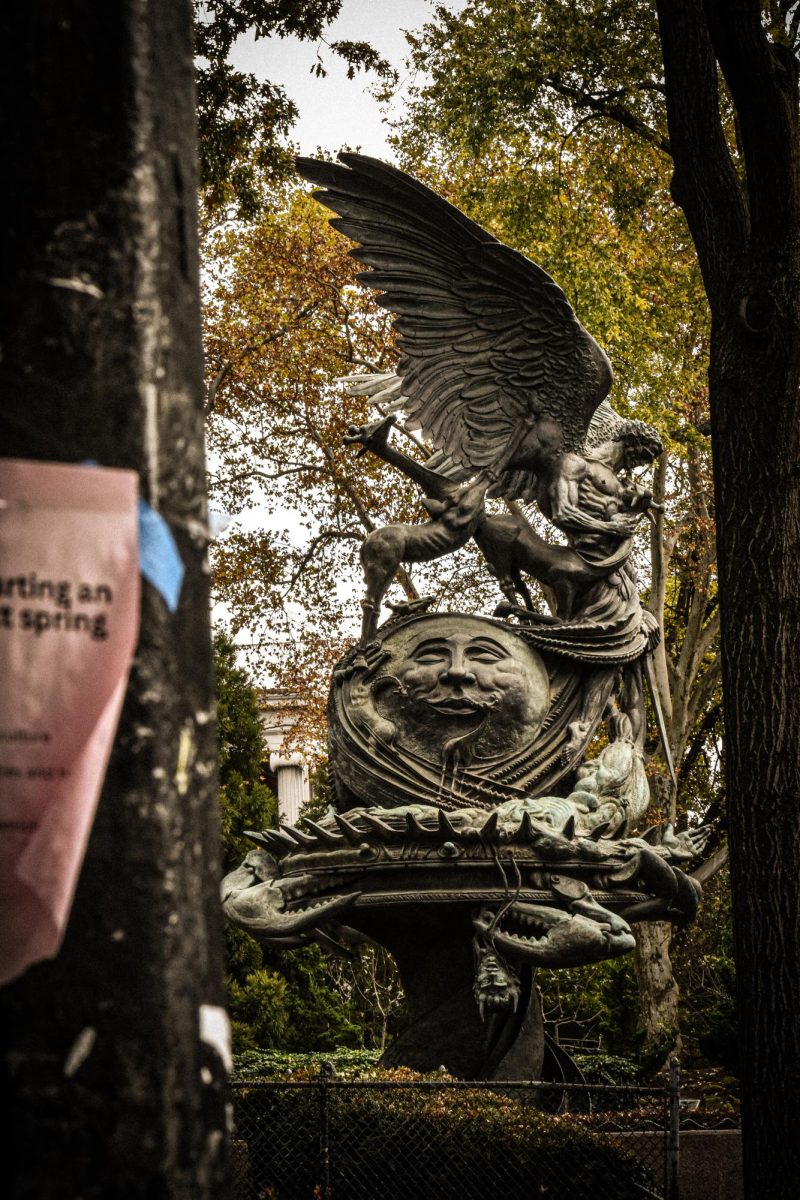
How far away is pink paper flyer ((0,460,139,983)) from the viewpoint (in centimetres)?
163

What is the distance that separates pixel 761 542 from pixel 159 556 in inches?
266

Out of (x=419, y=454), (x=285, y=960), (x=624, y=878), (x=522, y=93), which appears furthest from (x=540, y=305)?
(x=285, y=960)

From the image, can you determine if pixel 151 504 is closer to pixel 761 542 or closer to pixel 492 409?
pixel 761 542

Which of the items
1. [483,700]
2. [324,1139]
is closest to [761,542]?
[483,700]

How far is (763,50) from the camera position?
850cm

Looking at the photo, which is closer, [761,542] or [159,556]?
[159,556]

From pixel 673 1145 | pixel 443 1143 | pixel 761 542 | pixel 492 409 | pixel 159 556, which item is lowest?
pixel 673 1145

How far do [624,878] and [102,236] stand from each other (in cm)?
901

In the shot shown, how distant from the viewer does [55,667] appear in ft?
5.53

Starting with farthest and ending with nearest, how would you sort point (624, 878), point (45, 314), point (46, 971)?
point (624, 878) → point (45, 314) → point (46, 971)

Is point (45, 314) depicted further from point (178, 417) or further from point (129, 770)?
point (129, 770)

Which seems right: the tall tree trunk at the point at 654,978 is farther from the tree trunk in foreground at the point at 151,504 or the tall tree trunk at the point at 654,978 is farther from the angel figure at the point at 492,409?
the tree trunk in foreground at the point at 151,504

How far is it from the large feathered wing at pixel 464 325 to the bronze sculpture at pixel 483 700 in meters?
0.02

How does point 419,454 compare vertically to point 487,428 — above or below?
above
